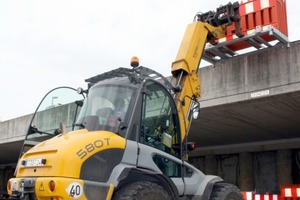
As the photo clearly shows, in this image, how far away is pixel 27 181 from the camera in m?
5.46

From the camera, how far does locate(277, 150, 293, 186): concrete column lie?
15817 mm

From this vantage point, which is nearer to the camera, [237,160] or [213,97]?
[213,97]

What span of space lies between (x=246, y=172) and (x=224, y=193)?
10.9 m

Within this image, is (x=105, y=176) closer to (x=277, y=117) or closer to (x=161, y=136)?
(x=161, y=136)

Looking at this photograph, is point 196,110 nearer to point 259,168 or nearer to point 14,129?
point 259,168

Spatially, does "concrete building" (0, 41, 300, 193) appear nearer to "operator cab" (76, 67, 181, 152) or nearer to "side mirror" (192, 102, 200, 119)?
"side mirror" (192, 102, 200, 119)

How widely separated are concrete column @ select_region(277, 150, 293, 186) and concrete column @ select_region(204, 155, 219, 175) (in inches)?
131

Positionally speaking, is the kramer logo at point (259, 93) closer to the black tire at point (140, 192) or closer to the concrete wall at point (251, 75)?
the concrete wall at point (251, 75)

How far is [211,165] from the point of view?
1883 centimetres

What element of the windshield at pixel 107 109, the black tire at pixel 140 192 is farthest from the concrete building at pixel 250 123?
the black tire at pixel 140 192

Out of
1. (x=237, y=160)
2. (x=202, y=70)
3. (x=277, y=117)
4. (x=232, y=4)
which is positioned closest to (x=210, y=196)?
(x=232, y=4)

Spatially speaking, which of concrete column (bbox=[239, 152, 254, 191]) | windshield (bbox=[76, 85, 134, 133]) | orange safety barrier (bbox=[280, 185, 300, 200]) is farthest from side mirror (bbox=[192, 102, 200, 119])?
concrete column (bbox=[239, 152, 254, 191])

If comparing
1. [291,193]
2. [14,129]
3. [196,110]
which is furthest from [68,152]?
[14,129]

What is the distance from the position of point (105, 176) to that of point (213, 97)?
6285 millimetres
